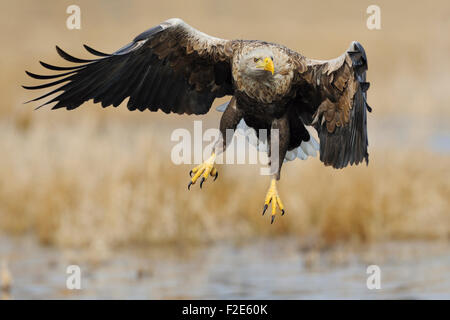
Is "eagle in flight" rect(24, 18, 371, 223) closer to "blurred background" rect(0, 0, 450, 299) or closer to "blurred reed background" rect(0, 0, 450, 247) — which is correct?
"blurred background" rect(0, 0, 450, 299)

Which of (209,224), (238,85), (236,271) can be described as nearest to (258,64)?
(238,85)

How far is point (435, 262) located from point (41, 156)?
19.9ft

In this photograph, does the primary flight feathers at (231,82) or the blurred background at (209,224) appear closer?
the primary flight feathers at (231,82)

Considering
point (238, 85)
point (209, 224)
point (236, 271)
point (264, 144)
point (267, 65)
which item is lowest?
point (236, 271)

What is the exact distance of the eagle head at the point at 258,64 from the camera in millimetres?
7801

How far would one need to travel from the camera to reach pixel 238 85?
8.09 metres

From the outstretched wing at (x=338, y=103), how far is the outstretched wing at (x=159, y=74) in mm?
677

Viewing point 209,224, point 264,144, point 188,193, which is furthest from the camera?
point 209,224

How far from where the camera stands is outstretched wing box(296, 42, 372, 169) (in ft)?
26.4

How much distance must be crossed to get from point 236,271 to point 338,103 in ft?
18.7

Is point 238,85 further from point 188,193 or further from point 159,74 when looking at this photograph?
point 188,193

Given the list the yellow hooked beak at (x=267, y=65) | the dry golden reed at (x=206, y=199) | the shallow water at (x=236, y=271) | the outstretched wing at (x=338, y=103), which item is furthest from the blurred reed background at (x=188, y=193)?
the yellow hooked beak at (x=267, y=65)

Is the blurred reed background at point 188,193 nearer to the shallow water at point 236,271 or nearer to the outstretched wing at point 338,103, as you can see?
the shallow water at point 236,271

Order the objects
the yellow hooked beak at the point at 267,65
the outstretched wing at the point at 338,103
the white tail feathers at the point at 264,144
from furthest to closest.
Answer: the white tail feathers at the point at 264,144
the outstretched wing at the point at 338,103
the yellow hooked beak at the point at 267,65
